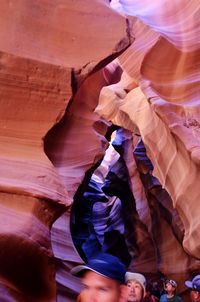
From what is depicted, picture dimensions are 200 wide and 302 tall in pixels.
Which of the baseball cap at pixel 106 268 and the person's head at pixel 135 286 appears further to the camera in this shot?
the person's head at pixel 135 286

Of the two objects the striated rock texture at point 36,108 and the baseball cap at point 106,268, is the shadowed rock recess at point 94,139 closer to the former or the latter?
the striated rock texture at point 36,108

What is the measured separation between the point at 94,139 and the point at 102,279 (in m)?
3.15

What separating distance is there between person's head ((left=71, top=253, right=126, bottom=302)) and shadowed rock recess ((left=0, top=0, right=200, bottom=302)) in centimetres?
82

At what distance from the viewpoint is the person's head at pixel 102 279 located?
5.47 feet

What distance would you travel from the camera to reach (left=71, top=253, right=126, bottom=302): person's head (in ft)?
5.47

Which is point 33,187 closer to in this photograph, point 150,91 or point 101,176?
point 150,91

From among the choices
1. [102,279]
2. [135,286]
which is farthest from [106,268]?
[135,286]

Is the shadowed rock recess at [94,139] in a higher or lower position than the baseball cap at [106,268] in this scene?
lower

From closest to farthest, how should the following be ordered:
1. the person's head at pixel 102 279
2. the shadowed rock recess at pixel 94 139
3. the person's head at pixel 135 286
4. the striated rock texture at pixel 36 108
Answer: the person's head at pixel 102 279 → the person's head at pixel 135 286 → the striated rock texture at pixel 36 108 → the shadowed rock recess at pixel 94 139

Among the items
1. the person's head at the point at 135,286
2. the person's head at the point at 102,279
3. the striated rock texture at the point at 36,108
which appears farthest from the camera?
the striated rock texture at the point at 36,108

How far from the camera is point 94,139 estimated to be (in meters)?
4.80

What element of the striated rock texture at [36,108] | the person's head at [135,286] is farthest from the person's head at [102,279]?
the striated rock texture at [36,108]

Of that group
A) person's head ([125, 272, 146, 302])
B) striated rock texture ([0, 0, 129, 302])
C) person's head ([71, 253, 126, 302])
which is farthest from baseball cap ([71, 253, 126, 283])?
striated rock texture ([0, 0, 129, 302])

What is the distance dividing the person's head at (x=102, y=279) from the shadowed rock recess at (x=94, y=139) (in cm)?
82
